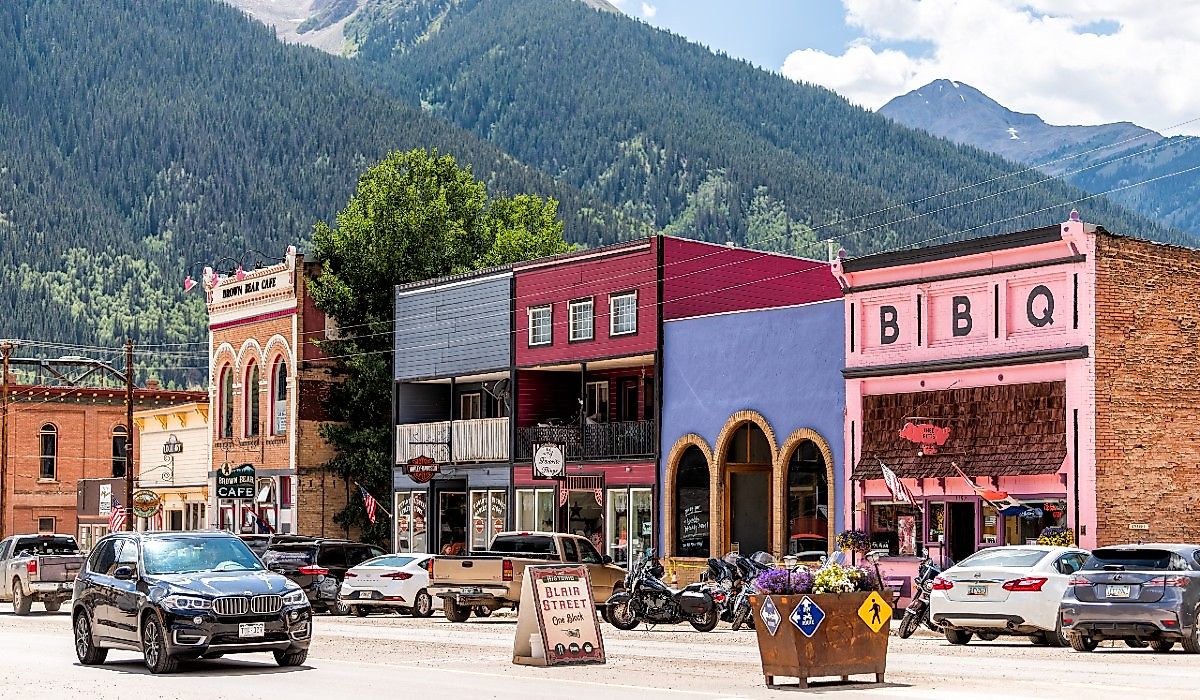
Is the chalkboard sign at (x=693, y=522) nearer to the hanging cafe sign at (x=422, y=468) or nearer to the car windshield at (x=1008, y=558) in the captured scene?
the hanging cafe sign at (x=422, y=468)

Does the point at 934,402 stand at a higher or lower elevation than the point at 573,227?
lower

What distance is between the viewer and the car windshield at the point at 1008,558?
1054 inches

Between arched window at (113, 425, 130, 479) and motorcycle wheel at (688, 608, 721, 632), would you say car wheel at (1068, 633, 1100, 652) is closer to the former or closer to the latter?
motorcycle wheel at (688, 608, 721, 632)

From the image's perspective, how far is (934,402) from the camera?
→ 39.0m

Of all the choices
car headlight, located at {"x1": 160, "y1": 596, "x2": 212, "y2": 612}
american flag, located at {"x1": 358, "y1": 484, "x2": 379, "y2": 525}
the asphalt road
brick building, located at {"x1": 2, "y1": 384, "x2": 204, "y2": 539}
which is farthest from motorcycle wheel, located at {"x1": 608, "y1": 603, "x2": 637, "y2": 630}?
brick building, located at {"x1": 2, "y1": 384, "x2": 204, "y2": 539}

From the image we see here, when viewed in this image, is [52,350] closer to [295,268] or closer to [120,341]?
[120,341]

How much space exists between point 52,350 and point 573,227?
52729 millimetres

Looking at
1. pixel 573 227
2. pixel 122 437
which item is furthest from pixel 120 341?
pixel 122 437

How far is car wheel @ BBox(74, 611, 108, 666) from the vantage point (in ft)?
78.7

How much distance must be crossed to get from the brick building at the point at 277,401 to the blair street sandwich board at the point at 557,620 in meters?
36.9

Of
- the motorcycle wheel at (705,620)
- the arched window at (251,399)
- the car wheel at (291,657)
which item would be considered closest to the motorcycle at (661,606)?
the motorcycle wheel at (705,620)

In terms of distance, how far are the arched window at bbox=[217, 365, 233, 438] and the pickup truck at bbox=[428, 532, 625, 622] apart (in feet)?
96.5

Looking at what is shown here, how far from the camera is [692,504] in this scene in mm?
46375

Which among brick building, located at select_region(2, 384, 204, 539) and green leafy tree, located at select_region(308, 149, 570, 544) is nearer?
green leafy tree, located at select_region(308, 149, 570, 544)
